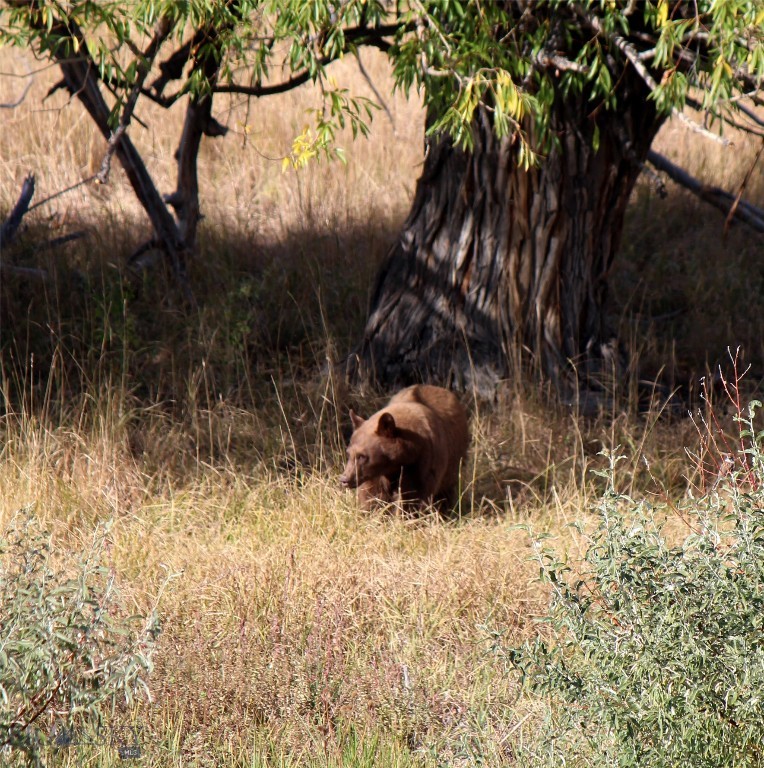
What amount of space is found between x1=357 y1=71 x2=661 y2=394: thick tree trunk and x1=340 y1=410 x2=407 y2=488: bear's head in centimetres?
151

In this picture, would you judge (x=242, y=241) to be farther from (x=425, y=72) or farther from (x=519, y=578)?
(x=519, y=578)

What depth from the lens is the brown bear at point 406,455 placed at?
15.8 ft

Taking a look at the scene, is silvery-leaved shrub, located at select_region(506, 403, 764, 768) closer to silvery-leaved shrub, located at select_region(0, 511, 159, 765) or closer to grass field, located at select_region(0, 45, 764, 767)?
grass field, located at select_region(0, 45, 764, 767)

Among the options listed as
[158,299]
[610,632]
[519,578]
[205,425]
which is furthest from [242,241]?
[610,632]

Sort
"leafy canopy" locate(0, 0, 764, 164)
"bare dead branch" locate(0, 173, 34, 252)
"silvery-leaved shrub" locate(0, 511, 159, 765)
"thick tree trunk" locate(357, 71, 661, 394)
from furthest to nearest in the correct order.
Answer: "bare dead branch" locate(0, 173, 34, 252), "thick tree trunk" locate(357, 71, 661, 394), "leafy canopy" locate(0, 0, 764, 164), "silvery-leaved shrub" locate(0, 511, 159, 765)

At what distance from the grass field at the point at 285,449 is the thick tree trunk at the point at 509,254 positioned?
38 cm

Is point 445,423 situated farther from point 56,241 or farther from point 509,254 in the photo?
point 56,241

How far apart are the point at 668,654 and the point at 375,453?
7.65 ft

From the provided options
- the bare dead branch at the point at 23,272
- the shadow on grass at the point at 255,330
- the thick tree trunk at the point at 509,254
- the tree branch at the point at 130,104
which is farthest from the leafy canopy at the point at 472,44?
the bare dead branch at the point at 23,272

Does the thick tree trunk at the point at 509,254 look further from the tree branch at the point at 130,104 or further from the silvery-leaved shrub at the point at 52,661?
the silvery-leaved shrub at the point at 52,661

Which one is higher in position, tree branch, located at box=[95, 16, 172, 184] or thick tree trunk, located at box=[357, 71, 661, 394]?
tree branch, located at box=[95, 16, 172, 184]

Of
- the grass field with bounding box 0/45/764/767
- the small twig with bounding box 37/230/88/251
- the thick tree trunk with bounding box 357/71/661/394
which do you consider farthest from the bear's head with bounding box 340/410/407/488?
the small twig with bounding box 37/230/88/251

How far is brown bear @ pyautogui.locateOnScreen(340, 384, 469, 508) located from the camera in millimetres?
4805

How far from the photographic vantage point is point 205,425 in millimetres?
5973
